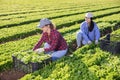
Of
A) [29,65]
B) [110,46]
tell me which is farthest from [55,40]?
[110,46]

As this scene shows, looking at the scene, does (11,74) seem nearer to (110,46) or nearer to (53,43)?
(53,43)

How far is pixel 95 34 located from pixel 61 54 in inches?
97.9

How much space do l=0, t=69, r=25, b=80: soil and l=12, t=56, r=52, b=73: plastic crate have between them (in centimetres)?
19

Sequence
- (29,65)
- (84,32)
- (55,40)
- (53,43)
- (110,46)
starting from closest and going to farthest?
1. (29,65)
2. (55,40)
3. (53,43)
4. (110,46)
5. (84,32)

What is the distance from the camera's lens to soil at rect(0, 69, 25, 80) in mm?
10055

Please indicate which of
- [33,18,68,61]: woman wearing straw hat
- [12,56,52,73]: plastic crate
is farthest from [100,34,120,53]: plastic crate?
[12,56,52,73]: plastic crate

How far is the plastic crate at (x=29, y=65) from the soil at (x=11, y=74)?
0.62 ft

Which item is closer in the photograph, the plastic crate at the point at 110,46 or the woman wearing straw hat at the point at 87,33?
the plastic crate at the point at 110,46

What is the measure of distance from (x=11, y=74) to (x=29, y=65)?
980mm

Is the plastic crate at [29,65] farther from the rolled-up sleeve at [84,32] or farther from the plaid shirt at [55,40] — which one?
the rolled-up sleeve at [84,32]

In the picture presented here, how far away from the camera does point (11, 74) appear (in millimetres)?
10359

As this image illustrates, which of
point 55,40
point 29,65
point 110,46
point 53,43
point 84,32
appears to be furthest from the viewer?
point 84,32

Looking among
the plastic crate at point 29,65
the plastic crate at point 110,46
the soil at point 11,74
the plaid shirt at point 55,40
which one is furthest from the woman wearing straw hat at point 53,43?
the plastic crate at point 110,46

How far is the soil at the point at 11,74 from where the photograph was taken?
10055mm
